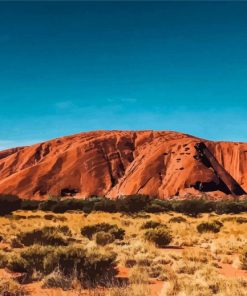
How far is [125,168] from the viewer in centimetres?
10475

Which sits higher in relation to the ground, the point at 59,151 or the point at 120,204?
the point at 59,151

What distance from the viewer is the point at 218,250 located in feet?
56.5

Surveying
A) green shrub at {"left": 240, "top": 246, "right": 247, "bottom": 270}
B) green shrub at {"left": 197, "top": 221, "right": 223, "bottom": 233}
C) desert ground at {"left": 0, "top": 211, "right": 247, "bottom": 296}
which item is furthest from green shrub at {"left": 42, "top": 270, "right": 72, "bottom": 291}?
green shrub at {"left": 197, "top": 221, "right": 223, "bottom": 233}

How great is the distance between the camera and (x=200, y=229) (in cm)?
2491

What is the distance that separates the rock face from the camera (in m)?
91.6

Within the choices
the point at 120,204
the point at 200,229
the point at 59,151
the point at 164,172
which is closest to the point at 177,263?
the point at 200,229

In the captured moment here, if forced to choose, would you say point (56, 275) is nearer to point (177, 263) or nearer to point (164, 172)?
point (177, 263)

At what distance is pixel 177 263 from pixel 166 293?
14.3 ft

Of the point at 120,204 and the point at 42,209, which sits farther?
the point at 42,209

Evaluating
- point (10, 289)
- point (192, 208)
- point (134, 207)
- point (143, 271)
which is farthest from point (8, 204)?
point (10, 289)

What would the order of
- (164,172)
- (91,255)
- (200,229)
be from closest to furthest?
(91,255) → (200,229) → (164,172)

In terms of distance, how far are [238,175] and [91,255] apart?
107787 mm

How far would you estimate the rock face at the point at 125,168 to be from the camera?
9162cm

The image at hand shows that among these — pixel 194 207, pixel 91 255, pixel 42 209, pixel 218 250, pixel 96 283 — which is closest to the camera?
pixel 96 283
